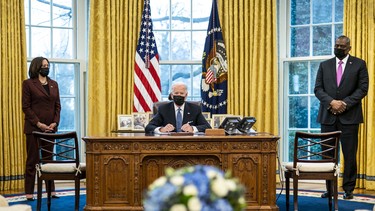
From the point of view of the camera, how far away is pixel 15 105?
24.2 ft

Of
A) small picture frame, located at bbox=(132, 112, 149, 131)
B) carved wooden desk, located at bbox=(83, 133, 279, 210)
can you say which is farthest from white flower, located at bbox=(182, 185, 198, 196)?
small picture frame, located at bbox=(132, 112, 149, 131)

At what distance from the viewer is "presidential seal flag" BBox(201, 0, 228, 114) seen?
786 centimetres

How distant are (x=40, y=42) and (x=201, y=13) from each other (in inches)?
90.9

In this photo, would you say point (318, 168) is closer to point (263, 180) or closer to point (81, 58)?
point (263, 180)

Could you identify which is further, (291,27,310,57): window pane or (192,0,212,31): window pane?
(192,0,212,31): window pane

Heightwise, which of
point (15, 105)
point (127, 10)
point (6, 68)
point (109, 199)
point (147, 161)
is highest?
point (127, 10)

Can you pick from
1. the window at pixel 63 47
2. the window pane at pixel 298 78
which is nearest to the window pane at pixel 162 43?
the window at pixel 63 47

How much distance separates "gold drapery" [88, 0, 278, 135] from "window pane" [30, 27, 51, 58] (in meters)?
0.65

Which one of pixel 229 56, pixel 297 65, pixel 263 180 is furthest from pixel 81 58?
pixel 263 180

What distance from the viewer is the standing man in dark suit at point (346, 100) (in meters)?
6.49

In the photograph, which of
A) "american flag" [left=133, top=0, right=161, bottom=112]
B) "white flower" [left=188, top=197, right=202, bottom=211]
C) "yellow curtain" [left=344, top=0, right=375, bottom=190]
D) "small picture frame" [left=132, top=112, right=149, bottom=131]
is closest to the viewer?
"white flower" [left=188, top=197, right=202, bottom=211]

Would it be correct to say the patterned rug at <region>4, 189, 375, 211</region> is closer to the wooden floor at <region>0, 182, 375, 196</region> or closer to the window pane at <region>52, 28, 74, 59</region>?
the wooden floor at <region>0, 182, 375, 196</region>

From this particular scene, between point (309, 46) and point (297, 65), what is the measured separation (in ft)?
1.02

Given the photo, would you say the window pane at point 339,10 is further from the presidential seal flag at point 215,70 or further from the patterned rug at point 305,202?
the patterned rug at point 305,202
